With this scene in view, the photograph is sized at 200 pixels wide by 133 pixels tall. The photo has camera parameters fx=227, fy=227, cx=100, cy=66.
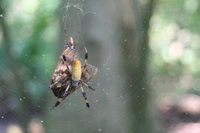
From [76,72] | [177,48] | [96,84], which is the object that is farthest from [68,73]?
[177,48]

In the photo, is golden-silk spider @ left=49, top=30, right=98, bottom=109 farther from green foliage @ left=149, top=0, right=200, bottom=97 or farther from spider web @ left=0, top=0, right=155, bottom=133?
green foliage @ left=149, top=0, right=200, bottom=97

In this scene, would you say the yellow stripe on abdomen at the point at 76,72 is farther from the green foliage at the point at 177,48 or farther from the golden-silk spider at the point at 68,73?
the green foliage at the point at 177,48

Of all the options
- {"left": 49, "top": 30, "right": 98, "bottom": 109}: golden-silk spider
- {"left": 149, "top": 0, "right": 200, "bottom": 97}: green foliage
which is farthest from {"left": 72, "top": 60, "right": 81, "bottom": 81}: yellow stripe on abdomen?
{"left": 149, "top": 0, "right": 200, "bottom": 97}: green foliage

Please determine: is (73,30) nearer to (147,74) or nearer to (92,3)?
(92,3)

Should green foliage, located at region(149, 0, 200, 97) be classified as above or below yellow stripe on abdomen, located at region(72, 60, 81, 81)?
above

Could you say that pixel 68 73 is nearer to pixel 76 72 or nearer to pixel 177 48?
pixel 76 72

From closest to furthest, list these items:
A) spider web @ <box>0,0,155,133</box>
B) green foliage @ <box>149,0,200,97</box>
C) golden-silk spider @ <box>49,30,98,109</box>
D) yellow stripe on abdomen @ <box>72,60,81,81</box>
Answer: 1. golden-silk spider @ <box>49,30,98,109</box>
2. yellow stripe on abdomen @ <box>72,60,81,81</box>
3. spider web @ <box>0,0,155,133</box>
4. green foliage @ <box>149,0,200,97</box>

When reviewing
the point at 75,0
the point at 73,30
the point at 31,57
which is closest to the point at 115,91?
the point at 73,30

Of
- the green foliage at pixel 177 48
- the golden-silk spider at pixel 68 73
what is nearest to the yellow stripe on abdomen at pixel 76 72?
the golden-silk spider at pixel 68 73
